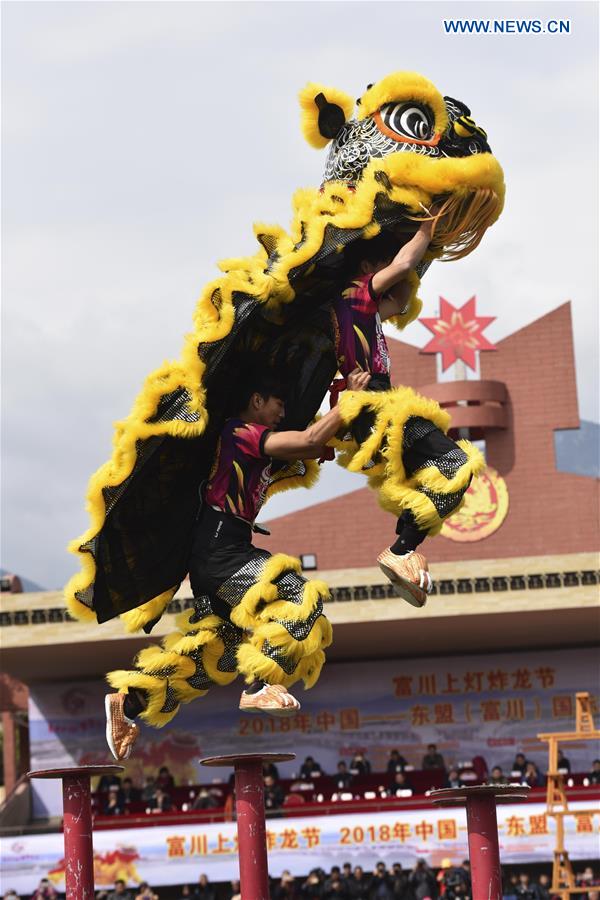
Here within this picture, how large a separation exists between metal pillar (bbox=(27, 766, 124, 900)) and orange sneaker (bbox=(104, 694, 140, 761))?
0.60ft

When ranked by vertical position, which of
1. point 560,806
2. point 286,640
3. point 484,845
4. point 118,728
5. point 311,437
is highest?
point 311,437

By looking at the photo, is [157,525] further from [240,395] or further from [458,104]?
[458,104]

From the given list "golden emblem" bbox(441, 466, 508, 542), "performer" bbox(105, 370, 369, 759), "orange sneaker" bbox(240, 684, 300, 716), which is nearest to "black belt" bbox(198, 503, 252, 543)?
"performer" bbox(105, 370, 369, 759)

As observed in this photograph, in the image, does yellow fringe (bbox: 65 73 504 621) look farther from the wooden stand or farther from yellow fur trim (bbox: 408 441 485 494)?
the wooden stand

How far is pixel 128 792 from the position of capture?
17.3 m

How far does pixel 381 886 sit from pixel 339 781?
3030 millimetres

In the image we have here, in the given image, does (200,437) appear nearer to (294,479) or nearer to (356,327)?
(294,479)

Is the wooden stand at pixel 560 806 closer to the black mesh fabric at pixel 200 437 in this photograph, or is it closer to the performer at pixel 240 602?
the performer at pixel 240 602

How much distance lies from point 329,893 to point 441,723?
5.18 meters

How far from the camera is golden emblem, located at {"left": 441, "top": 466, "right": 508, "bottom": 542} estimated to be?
19.2 metres

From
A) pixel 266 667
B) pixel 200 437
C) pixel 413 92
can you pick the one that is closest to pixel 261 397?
pixel 200 437

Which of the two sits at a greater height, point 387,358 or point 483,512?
point 483,512

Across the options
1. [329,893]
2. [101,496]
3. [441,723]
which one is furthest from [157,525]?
[441,723]

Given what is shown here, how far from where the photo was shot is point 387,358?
5293 millimetres
